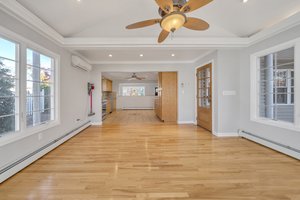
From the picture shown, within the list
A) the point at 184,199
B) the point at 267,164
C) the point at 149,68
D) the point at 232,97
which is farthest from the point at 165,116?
the point at 184,199

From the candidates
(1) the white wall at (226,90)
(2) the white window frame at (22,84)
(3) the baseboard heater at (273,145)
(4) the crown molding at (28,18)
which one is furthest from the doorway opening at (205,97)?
(2) the white window frame at (22,84)

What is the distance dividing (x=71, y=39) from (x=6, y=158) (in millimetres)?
2577

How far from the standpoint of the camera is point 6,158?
2.12m

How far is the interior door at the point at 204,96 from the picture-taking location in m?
4.64

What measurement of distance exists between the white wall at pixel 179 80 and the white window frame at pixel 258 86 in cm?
232

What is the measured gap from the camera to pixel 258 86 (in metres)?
3.74

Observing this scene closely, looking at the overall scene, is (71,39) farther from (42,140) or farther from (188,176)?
(188,176)

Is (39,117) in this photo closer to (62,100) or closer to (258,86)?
(62,100)

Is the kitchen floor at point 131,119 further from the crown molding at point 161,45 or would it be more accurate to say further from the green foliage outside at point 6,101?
the green foliage outside at point 6,101

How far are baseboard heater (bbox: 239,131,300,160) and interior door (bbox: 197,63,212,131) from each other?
3.23 feet

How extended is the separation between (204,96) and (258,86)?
1.56 meters

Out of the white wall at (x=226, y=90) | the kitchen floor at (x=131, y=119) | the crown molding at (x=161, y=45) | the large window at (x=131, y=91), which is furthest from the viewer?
the large window at (x=131, y=91)

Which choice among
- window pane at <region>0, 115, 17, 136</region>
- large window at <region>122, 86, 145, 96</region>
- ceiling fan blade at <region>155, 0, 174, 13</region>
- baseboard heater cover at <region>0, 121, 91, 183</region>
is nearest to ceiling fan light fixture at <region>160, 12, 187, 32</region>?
ceiling fan blade at <region>155, 0, 174, 13</region>

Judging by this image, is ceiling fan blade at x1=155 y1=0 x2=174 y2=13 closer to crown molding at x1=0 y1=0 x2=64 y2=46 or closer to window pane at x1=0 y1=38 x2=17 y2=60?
crown molding at x1=0 y1=0 x2=64 y2=46
